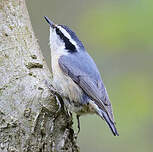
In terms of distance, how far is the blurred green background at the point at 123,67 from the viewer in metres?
4.33

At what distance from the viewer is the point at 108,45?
4.66m

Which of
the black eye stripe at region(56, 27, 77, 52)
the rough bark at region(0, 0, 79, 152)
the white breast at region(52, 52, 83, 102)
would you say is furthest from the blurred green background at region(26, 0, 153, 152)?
the rough bark at region(0, 0, 79, 152)

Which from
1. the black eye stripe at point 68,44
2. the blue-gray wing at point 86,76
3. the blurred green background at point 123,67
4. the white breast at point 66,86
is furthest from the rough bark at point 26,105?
the blurred green background at point 123,67

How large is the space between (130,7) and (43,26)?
5.83 feet

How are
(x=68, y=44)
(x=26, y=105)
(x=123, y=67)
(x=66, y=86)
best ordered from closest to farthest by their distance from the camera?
(x=26, y=105) < (x=66, y=86) < (x=68, y=44) < (x=123, y=67)

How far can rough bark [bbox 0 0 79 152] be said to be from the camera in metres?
2.41

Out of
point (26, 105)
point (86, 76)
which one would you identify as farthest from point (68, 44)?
point (26, 105)

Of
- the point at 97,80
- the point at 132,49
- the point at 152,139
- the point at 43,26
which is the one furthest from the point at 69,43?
the point at 43,26

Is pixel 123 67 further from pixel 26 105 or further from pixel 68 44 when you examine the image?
pixel 26 105

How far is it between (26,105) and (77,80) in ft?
2.61

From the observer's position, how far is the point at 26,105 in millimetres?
2484

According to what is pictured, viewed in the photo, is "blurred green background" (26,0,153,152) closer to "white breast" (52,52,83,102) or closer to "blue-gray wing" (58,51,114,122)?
"blue-gray wing" (58,51,114,122)

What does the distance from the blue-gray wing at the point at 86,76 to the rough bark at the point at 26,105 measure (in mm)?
429

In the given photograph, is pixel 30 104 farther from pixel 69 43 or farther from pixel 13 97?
pixel 69 43
